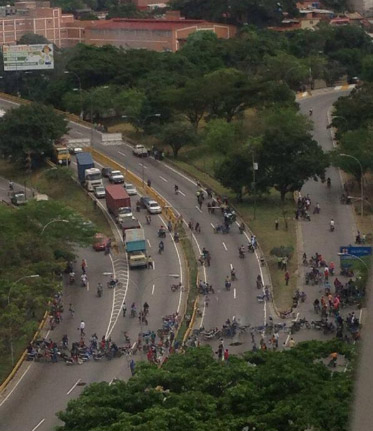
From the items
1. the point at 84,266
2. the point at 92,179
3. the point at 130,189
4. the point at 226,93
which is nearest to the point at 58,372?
the point at 84,266

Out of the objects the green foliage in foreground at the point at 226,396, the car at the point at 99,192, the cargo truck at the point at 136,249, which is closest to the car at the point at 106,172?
the car at the point at 99,192

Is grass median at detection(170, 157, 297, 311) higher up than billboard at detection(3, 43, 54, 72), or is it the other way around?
billboard at detection(3, 43, 54, 72)

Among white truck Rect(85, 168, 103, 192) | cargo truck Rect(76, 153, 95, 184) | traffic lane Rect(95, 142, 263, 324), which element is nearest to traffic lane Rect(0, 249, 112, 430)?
traffic lane Rect(95, 142, 263, 324)

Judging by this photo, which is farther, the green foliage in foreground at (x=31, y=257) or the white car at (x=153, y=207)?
the white car at (x=153, y=207)

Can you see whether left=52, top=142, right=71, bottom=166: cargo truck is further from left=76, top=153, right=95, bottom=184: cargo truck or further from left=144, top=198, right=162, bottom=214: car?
left=144, top=198, right=162, bottom=214: car

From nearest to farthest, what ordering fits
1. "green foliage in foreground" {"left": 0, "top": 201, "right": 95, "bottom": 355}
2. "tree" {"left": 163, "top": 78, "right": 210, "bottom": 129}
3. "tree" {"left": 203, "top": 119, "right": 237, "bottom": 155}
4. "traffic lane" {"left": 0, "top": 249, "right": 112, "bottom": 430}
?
"traffic lane" {"left": 0, "top": 249, "right": 112, "bottom": 430} < "green foliage in foreground" {"left": 0, "top": 201, "right": 95, "bottom": 355} < "tree" {"left": 203, "top": 119, "right": 237, "bottom": 155} < "tree" {"left": 163, "top": 78, "right": 210, "bottom": 129}

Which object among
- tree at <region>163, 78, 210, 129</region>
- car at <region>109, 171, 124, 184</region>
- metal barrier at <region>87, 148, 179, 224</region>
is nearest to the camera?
metal barrier at <region>87, 148, 179, 224</region>

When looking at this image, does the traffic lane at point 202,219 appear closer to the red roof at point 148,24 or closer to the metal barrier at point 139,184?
the metal barrier at point 139,184

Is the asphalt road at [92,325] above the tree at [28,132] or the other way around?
the other way around

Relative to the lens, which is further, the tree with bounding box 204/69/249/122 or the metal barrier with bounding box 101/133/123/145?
the tree with bounding box 204/69/249/122
